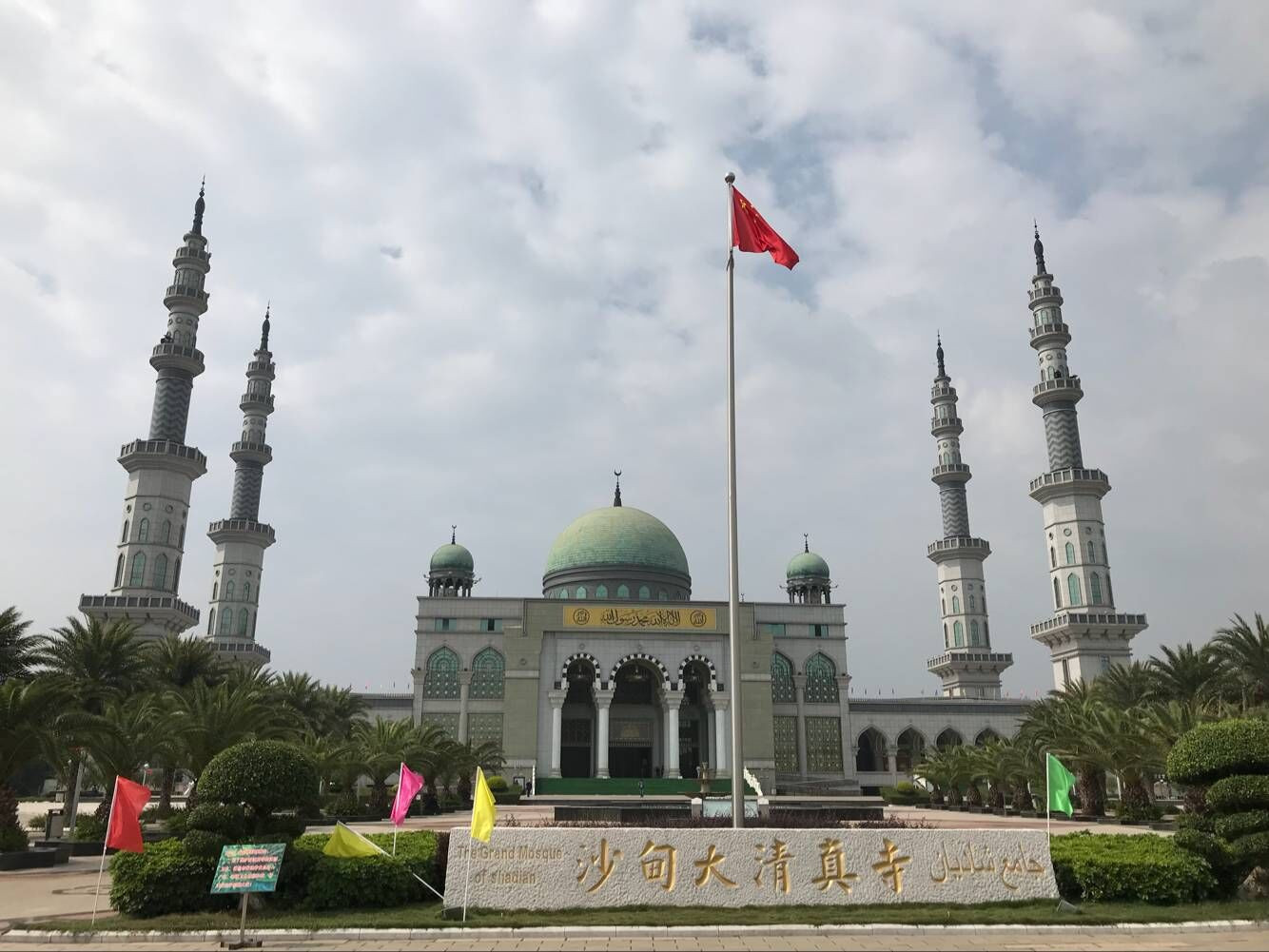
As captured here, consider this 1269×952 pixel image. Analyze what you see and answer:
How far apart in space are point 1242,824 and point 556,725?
39800 mm

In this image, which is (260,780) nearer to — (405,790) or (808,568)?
(405,790)

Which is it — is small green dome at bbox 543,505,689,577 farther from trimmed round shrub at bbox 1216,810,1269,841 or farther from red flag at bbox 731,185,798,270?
trimmed round shrub at bbox 1216,810,1269,841

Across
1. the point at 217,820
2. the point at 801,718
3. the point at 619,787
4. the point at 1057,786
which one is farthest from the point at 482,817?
the point at 801,718

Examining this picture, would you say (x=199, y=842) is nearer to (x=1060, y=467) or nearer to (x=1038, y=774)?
(x=1038, y=774)

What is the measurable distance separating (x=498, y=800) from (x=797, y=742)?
2019 cm

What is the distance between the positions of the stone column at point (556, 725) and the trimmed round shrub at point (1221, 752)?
38.1m

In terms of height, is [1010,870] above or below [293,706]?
below

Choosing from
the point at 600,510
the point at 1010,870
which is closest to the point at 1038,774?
the point at 1010,870

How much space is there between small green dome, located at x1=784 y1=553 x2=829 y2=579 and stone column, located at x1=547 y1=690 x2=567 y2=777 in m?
19.2

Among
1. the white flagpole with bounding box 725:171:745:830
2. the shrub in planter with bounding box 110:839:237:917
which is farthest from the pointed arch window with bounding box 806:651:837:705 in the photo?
the shrub in planter with bounding box 110:839:237:917

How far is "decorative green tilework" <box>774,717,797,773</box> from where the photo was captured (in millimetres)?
53250

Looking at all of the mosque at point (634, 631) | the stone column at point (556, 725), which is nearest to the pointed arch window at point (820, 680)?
the mosque at point (634, 631)

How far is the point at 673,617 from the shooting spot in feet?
173

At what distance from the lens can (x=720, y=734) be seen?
51281 mm
